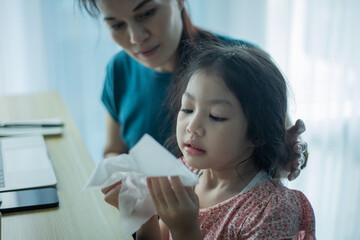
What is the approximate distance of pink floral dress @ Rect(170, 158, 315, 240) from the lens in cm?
88

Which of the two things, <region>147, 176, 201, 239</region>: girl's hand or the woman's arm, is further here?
the woman's arm

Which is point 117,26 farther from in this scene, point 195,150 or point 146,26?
Result: point 195,150

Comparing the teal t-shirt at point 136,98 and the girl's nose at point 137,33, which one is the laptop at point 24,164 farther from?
the girl's nose at point 137,33

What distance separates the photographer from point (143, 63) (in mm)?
1422

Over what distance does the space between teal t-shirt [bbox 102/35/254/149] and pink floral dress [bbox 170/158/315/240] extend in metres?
0.54

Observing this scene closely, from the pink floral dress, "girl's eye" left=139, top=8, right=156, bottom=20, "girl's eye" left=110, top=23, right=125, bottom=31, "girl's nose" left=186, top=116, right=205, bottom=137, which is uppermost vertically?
"girl's eye" left=139, top=8, right=156, bottom=20

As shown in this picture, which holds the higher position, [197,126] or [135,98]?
[135,98]

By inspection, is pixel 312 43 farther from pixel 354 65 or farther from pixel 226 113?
pixel 226 113

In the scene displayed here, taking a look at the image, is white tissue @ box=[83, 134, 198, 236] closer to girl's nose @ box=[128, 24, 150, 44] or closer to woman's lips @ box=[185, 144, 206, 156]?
woman's lips @ box=[185, 144, 206, 156]

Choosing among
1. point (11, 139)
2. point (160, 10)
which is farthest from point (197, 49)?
point (11, 139)

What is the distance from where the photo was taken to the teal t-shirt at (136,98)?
1.53m

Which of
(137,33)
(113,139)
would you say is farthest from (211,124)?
(113,139)

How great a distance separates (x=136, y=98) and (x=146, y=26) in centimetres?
33

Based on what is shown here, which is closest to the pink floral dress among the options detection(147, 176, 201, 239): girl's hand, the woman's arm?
detection(147, 176, 201, 239): girl's hand
